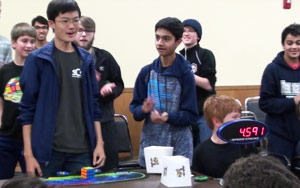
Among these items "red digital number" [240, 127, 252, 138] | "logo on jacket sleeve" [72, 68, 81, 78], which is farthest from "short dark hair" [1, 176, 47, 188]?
"logo on jacket sleeve" [72, 68, 81, 78]

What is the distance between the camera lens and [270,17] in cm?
646

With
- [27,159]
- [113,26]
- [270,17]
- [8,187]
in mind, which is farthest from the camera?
[270,17]

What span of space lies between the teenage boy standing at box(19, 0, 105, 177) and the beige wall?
8.55 feet

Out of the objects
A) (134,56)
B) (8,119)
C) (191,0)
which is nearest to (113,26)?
(134,56)

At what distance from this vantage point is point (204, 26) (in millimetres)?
6156

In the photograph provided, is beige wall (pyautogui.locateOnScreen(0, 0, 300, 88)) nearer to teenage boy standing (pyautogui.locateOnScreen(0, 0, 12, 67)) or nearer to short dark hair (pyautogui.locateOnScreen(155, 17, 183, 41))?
teenage boy standing (pyautogui.locateOnScreen(0, 0, 12, 67))

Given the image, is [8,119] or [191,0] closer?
[8,119]

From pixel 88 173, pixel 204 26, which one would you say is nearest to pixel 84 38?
pixel 88 173

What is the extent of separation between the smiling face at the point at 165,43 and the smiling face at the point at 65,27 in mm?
643

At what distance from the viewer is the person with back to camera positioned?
104 inches

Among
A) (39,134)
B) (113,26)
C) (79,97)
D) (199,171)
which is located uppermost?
(113,26)

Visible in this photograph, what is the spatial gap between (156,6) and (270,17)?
157 centimetres

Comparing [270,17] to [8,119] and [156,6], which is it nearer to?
[156,6]

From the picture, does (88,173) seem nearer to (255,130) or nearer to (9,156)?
(255,130)
